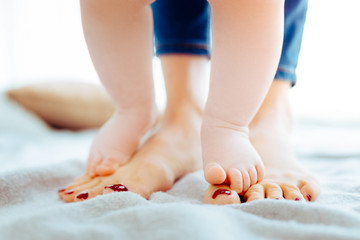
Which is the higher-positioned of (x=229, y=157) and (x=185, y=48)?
(x=185, y=48)

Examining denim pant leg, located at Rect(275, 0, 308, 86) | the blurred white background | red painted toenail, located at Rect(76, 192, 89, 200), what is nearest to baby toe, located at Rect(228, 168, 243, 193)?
red painted toenail, located at Rect(76, 192, 89, 200)

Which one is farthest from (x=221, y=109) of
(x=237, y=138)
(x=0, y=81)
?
(x=0, y=81)

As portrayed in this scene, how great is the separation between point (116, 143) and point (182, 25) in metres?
0.37

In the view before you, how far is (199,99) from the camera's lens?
0.90 metres

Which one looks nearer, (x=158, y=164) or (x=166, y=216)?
(x=166, y=216)

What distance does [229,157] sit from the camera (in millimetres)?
563

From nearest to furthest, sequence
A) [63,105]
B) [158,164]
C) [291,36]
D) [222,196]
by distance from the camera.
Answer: [222,196] → [158,164] → [291,36] → [63,105]

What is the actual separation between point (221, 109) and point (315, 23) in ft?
6.97

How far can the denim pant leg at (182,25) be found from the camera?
34.9 inches

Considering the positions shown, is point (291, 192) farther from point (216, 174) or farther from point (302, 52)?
point (302, 52)

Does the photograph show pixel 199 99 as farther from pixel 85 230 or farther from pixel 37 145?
pixel 37 145

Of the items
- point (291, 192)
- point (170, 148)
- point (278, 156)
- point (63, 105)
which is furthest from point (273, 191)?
point (63, 105)

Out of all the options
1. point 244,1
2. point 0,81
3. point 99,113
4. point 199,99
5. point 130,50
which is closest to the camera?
point 244,1

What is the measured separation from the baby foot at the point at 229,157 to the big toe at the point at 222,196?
0.01 metres
